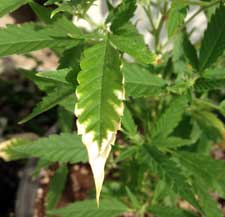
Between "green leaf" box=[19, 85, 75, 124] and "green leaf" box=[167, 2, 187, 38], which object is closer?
"green leaf" box=[19, 85, 75, 124]

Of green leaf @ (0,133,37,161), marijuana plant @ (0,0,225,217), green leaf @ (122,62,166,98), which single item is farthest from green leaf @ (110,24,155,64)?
green leaf @ (0,133,37,161)

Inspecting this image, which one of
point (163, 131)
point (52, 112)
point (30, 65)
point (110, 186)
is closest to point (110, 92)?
point (163, 131)

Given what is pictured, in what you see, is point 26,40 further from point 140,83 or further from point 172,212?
point 172,212

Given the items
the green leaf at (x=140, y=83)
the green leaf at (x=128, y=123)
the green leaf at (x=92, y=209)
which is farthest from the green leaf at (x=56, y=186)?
the green leaf at (x=140, y=83)

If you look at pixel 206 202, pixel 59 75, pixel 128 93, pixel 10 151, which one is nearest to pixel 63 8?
pixel 59 75

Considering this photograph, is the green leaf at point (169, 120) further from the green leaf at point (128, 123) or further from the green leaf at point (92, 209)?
the green leaf at point (92, 209)

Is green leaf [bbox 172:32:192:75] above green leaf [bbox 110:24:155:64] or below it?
above

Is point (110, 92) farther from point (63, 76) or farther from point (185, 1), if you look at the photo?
point (185, 1)

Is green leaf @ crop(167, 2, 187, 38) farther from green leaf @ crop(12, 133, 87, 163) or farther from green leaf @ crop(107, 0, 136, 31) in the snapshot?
green leaf @ crop(12, 133, 87, 163)
